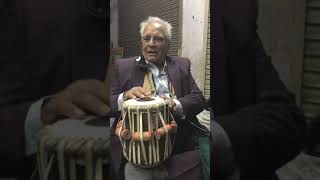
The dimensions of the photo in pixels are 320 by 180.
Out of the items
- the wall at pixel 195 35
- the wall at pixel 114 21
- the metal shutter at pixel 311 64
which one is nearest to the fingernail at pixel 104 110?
the wall at pixel 114 21

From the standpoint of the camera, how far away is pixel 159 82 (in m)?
2.12

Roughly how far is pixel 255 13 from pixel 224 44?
18cm

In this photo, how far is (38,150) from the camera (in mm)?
2047

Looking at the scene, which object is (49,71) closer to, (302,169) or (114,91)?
(114,91)

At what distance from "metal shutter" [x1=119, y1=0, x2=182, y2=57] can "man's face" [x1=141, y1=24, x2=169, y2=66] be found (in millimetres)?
23

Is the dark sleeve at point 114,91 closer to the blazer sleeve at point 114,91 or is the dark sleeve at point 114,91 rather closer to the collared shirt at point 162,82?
the blazer sleeve at point 114,91

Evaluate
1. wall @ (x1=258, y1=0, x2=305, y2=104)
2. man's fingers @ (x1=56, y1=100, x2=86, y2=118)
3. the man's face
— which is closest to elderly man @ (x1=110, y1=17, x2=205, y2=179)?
the man's face

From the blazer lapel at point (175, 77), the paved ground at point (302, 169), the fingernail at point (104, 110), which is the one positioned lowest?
the paved ground at point (302, 169)

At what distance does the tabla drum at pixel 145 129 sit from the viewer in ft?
6.84

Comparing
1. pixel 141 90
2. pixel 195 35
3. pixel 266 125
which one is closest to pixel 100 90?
pixel 141 90

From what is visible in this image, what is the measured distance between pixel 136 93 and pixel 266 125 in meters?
0.57

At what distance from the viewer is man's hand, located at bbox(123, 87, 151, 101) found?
6.88ft

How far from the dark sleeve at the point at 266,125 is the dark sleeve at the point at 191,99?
110 mm

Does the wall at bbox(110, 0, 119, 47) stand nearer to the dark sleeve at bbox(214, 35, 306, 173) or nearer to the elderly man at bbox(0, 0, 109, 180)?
the elderly man at bbox(0, 0, 109, 180)
